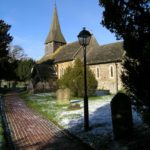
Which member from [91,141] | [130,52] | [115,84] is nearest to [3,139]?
[91,141]

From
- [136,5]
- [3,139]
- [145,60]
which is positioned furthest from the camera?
[3,139]

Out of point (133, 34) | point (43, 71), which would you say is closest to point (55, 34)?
point (43, 71)

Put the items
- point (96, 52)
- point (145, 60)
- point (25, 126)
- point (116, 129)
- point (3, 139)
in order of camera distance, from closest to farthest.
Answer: point (145, 60), point (116, 129), point (3, 139), point (25, 126), point (96, 52)

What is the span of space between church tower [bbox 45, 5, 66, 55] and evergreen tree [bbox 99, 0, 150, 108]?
51244 millimetres

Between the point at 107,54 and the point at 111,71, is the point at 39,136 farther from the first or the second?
the point at 107,54

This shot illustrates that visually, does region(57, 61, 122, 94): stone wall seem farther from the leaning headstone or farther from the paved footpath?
the leaning headstone

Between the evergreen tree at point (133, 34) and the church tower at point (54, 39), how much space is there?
51244 millimetres

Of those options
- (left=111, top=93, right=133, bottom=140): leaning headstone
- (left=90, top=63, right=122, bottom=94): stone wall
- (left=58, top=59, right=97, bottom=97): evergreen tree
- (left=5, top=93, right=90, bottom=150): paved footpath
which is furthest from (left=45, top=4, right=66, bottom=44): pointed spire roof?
(left=111, top=93, right=133, bottom=140): leaning headstone

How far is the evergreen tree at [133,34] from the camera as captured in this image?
25.7 feet

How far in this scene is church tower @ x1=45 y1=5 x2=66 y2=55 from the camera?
59812 millimetres

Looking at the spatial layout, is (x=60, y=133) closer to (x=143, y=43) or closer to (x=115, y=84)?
(x=143, y=43)

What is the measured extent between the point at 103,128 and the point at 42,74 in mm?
33186

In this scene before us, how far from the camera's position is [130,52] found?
27.2 feet

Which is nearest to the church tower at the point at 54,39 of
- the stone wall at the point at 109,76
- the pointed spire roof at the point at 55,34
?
the pointed spire roof at the point at 55,34
